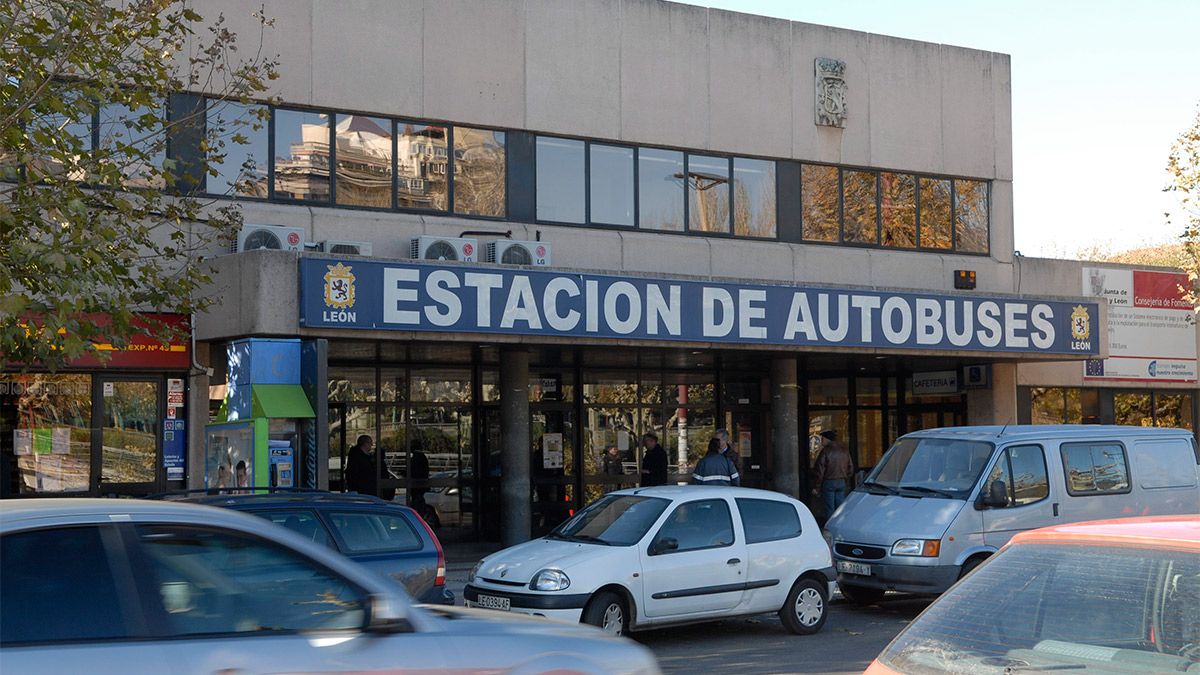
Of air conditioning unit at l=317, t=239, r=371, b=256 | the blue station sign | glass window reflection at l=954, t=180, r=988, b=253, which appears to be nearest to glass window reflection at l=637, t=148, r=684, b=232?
the blue station sign

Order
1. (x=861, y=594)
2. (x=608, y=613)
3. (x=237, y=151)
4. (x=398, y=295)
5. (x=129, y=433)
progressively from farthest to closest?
1. (x=237, y=151)
2. (x=129, y=433)
3. (x=398, y=295)
4. (x=861, y=594)
5. (x=608, y=613)

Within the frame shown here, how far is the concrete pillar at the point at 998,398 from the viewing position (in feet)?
78.7

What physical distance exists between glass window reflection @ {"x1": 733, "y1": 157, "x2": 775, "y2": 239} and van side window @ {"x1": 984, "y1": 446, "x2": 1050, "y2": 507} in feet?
28.1

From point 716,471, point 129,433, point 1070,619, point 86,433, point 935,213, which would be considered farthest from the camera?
point 935,213

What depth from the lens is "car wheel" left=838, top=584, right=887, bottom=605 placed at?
1444cm

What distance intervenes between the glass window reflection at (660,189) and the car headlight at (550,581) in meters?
10.4

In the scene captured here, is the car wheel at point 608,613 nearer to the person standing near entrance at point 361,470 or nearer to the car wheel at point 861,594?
the car wheel at point 861,594

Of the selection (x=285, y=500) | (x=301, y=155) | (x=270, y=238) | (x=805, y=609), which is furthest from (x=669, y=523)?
(x=301, y=155)

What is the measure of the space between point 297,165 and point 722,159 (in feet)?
23.7

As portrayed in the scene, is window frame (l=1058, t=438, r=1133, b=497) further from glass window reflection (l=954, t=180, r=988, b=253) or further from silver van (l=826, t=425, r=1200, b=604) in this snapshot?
glass window reflection (l=954, t=180, r=988, b=253)

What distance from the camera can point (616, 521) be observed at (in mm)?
12219

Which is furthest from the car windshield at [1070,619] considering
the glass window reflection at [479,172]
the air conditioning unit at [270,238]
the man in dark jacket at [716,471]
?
the glass window reflection at [479,172]

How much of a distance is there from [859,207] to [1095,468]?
9531 millimetres

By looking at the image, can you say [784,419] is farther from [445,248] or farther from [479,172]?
[445,248]
